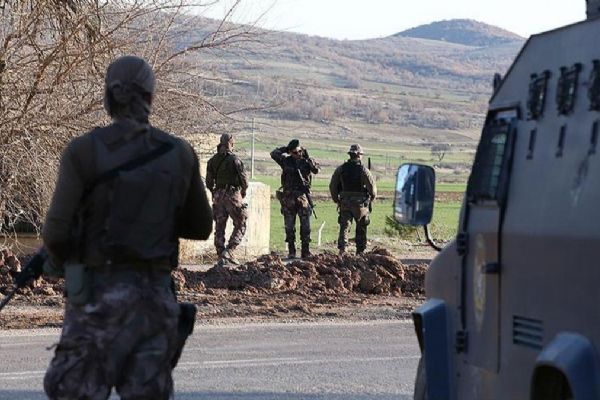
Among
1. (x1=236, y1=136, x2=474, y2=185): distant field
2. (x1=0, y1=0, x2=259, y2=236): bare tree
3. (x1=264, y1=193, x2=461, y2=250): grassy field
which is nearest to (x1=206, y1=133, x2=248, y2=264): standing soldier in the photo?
(x1=0, y1=0, x2=259, y2=236): bare tree

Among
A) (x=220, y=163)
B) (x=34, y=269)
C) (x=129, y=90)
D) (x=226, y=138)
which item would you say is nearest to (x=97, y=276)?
(x=34, y=269)

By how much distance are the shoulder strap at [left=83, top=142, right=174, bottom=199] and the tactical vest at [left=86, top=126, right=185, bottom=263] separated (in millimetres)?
12

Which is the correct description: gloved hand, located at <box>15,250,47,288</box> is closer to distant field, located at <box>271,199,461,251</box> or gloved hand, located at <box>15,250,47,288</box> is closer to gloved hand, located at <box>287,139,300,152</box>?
gloved hand, located at <box>287,139,300,152</box>

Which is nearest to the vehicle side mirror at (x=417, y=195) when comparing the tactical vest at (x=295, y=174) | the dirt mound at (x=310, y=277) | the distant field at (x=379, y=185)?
the dirt mound at (x=310, y=277)

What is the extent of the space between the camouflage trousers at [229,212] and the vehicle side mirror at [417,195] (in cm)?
1549

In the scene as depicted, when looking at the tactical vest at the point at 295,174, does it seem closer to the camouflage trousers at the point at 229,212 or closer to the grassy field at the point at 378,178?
the grassy field at the point at 378,178

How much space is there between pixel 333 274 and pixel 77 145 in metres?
12.4

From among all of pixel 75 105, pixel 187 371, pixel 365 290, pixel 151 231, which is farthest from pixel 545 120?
pixel 75 105

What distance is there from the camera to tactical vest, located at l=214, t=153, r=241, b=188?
21375 mm

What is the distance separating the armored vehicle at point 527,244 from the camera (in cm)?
514

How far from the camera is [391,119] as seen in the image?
168375mm

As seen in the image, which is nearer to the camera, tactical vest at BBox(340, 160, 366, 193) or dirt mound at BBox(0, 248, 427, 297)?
dirt mound at BBox(0, 248, 427, 297)

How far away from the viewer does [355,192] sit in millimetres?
23781

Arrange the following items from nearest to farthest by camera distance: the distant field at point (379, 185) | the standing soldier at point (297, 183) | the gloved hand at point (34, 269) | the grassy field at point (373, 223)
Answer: the gloved hand at point (34, 269) < the standing soldier at point (297, 183) < the grassy field at point (373, 223) < the distant field at point (379, 185)
